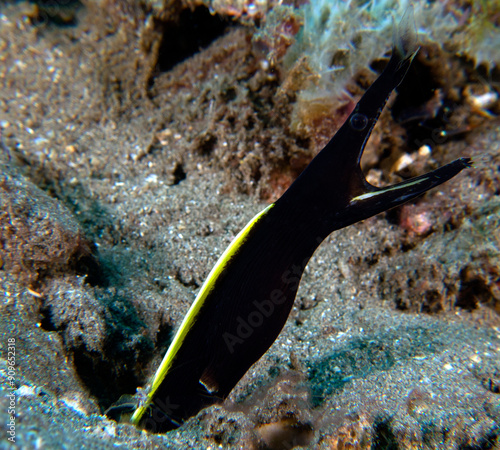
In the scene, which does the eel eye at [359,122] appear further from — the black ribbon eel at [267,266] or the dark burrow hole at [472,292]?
the dark burrow hole at [472,292]

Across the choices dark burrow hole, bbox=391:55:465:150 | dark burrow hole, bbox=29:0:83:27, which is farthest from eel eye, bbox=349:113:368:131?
dark burrow hole, bbox=29:0:83:27

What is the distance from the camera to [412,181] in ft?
4.59

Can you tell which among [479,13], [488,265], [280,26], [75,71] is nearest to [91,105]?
[75,71]

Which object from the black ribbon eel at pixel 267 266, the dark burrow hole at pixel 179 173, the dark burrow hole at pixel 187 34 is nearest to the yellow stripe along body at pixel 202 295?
the black ribbon eel at pixel 267 266

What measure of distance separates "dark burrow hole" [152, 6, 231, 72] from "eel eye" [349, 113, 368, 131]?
271cm

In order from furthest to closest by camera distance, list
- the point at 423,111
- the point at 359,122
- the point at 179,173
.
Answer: the point at 179,173
the point at 423,111
the point at 359,122

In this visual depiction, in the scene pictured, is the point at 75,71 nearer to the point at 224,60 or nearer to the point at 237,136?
the point at 224,60

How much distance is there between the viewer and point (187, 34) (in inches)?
139

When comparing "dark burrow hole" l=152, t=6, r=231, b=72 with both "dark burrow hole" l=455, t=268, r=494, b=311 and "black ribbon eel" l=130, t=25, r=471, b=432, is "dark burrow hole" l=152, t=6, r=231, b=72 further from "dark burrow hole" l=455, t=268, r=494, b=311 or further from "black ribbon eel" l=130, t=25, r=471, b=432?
"dark burrow hole" l=455, t=268, r=494, b=311

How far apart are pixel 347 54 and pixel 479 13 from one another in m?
1.11

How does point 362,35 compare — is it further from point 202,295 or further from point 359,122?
point 202,295

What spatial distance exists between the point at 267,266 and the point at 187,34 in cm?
324

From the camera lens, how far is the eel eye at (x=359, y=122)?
4.44 ft

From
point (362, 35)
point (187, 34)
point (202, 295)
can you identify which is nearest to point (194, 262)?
point (202, 295)
